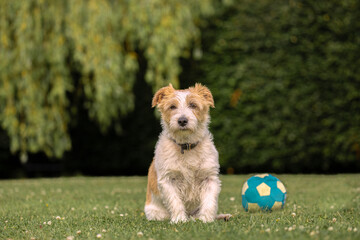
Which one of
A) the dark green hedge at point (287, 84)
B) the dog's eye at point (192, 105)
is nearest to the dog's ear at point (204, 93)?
the dog's eye at point (192, 105)

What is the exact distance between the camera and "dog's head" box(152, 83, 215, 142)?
4680 millimetres

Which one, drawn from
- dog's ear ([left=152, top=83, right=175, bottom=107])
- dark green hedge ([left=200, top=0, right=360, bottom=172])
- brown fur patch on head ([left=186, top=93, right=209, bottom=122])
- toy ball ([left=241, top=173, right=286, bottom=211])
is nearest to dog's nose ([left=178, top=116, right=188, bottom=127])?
brown fur patch on head ([left=186, top=93, right=209, bottom=122])

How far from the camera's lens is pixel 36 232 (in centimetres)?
443

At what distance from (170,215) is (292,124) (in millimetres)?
6320

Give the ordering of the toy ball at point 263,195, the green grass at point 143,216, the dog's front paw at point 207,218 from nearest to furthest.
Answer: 1. the green grass at point 143,216
2. the dog's front paw at point 207,218
3. the toy ball at point 263,195

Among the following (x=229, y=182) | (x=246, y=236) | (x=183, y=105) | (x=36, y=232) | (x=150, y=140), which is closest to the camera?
(x=246, y=236)

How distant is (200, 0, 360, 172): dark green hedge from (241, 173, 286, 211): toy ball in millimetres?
5228

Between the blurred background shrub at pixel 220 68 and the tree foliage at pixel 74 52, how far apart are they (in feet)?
0.07

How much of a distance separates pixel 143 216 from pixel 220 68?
6258 mm

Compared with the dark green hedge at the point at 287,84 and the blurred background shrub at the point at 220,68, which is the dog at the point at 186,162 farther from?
the dark green hedge at the point at 287,84

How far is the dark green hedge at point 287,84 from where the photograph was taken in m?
10.4

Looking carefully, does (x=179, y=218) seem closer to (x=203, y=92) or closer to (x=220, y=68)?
(x=203, y=92)

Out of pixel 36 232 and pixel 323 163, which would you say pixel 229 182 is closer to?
pixel 323 163

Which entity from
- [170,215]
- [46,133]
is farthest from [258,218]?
[46,133]
